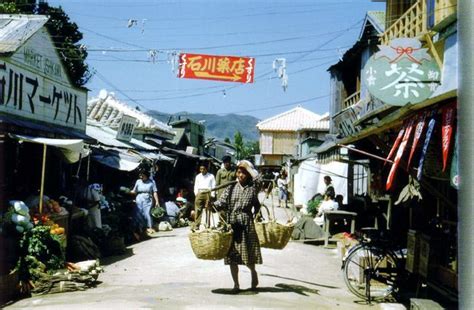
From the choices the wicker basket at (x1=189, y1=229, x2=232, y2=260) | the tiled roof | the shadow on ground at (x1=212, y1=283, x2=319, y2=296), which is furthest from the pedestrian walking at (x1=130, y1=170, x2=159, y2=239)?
the tiled roof

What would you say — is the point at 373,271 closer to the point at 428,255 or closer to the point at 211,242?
the point at 428,255

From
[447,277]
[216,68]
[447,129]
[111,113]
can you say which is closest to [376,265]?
[447,277]

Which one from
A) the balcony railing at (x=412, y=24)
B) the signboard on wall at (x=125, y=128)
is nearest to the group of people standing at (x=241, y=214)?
Answer: the balcony railing at (x=412, y=24)

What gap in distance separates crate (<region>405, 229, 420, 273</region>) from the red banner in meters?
9.25

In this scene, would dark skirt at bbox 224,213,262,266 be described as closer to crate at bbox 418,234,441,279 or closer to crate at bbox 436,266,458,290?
crate at bbox 418,234,441,279

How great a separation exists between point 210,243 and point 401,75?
3.67m

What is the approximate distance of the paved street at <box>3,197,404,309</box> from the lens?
8109 millimetres

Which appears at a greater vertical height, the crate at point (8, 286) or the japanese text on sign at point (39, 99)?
the japanese text on sign at point (39, 99)

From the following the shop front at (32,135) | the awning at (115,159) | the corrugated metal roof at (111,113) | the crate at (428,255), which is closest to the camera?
the crate at (428,255)

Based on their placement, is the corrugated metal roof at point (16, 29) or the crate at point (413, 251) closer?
the crate at point (413, 251)

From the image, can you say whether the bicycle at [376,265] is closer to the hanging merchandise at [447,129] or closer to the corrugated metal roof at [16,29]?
the hanging merchandise at [447,129]

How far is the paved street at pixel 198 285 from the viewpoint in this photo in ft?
26.6

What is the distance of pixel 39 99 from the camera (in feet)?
49.3

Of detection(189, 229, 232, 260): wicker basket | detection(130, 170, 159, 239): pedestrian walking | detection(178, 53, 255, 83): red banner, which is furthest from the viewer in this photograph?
detection(130, 170, 159, 239): pedestrian walking
